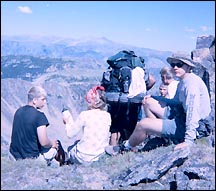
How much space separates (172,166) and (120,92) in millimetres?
3031

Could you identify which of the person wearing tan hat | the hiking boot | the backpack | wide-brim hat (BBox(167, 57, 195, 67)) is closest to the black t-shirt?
the hiking boot

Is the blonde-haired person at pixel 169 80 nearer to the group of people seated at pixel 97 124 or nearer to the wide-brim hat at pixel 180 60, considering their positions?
the group of people seated at pixel 97 124

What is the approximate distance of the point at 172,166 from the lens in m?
6.26

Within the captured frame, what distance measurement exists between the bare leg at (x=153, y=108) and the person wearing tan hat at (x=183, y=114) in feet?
0.71

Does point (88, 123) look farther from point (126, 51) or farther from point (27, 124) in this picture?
point (126, 51)

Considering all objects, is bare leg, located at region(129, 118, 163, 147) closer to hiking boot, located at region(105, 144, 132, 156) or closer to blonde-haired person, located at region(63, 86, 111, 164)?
hiking boot, located at region(105, 144, 132, 156)

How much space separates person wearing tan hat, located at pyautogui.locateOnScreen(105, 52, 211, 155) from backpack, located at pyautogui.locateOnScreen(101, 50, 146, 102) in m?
1.35

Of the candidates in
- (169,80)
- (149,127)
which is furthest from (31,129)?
(169,80)

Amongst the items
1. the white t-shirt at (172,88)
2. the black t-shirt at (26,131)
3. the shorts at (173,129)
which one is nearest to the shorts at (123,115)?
the white t-shirt at (172,88)

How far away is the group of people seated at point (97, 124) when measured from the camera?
23.5 feet

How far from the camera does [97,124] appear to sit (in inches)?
290

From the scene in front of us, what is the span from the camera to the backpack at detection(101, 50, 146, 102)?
880 centimetres

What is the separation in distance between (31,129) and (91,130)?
120 centimetres

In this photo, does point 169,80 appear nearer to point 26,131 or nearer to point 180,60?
point 180,60
